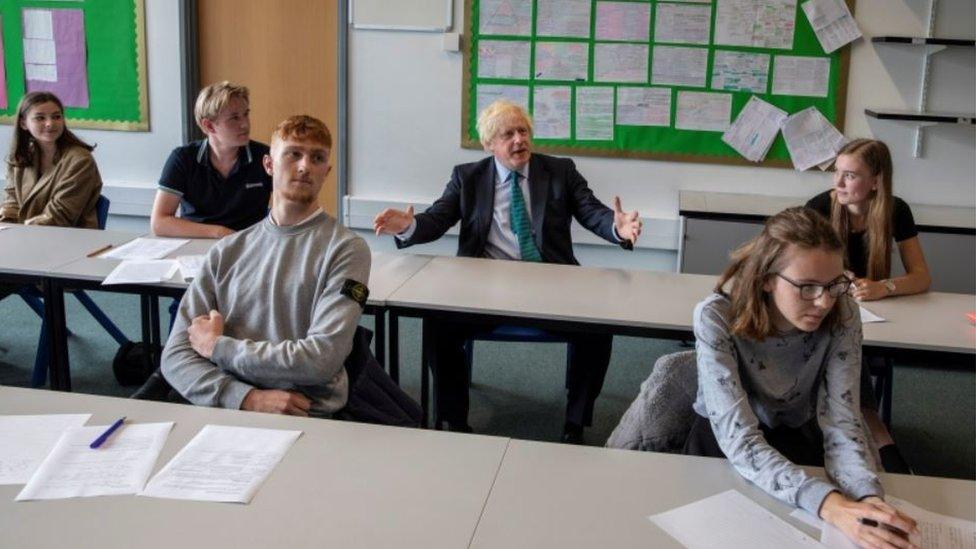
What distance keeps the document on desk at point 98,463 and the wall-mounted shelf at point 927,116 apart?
3704 millimetres

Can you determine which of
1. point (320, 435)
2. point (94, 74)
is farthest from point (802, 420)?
point (94, 74)

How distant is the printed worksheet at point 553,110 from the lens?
4691mm

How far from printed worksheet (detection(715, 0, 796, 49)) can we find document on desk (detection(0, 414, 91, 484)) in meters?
3.65

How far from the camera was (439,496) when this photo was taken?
151 centimetres

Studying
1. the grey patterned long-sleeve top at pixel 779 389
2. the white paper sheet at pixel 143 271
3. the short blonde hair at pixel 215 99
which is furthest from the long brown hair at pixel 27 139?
the grey patterned long-sleeve top at pixel 779 389

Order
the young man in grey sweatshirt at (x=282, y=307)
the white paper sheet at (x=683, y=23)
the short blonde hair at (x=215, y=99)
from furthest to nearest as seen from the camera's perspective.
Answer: the white paper sheet at (x=683, y=23) < the short blonde hair at (x=215, y=99) < the young man in grey sweatshirt at (x=282, y=307)

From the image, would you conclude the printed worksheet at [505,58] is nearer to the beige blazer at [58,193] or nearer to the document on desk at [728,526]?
the beige blazer at [58,193]

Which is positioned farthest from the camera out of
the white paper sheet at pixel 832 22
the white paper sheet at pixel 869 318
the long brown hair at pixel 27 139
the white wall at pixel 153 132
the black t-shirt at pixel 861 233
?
the white wall at pixel 153 132

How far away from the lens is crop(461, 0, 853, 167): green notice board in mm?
4477

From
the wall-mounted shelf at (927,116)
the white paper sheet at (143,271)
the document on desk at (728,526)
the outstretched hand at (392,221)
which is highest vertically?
the wall-mounted shelf at (927,116)

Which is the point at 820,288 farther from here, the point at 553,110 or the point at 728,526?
the point at 553,110

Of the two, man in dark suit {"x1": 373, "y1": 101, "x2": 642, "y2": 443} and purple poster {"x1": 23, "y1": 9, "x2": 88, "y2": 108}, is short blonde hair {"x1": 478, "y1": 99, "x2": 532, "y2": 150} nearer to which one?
man in dark suit {"x1": 373, "y1": 101, "x2": 642, "y2": 443}

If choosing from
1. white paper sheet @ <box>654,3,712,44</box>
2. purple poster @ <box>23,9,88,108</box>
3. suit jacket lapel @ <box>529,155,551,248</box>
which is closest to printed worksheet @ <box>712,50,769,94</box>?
white paper sheet @ <box>654,3,712,44</box>

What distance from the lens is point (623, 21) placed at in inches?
179
